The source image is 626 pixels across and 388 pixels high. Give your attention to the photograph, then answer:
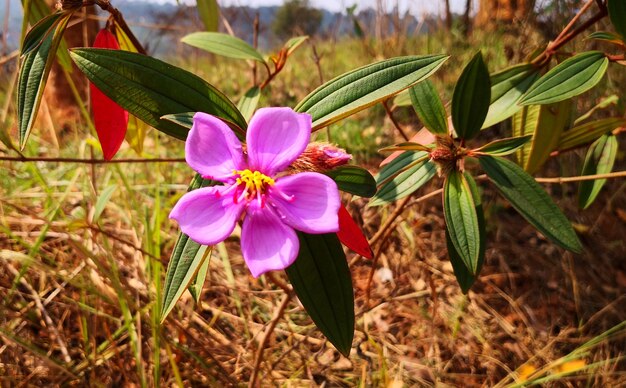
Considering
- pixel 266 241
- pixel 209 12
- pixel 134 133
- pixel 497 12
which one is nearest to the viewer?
pixel 266 241

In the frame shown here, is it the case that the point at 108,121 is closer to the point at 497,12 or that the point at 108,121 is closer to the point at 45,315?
the point at 45,315

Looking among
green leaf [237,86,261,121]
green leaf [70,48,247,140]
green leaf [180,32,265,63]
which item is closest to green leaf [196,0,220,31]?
green leaf [180,32,265,63]

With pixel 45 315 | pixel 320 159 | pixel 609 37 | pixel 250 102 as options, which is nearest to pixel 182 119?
pixel 320 159

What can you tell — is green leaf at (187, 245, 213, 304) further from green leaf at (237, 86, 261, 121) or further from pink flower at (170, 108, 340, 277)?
green leaf at (237, 86, 261, 121)

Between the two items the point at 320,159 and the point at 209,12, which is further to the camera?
the point at 209,12

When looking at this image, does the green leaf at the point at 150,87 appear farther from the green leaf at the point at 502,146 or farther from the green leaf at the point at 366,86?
the green leaf at the point at 502,146

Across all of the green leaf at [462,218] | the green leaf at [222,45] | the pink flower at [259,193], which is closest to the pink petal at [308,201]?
the pink flower at [259,193]

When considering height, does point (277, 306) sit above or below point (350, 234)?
below

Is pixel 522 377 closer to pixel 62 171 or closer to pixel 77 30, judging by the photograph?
pixel 62 171
